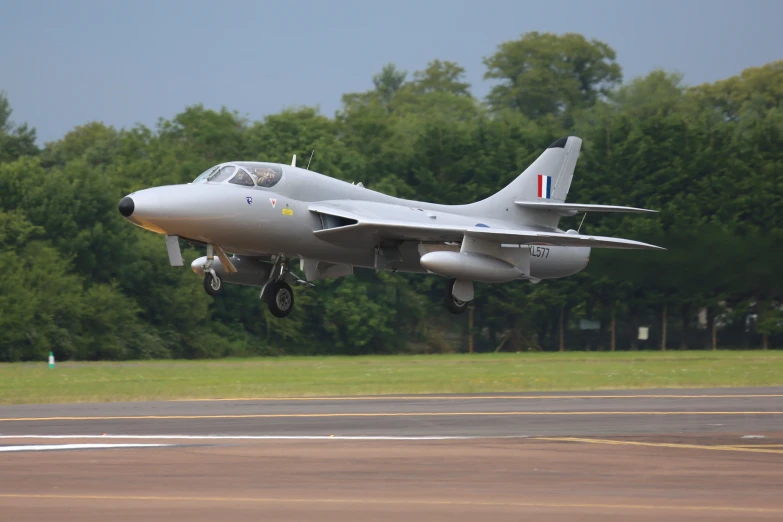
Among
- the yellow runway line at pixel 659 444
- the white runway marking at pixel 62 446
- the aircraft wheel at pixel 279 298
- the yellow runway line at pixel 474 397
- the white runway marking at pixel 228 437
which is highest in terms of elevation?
the aircraft wheel at pixel 279 298

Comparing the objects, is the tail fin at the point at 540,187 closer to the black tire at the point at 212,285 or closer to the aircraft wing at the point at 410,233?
the aircraft wing at the point at 410,233

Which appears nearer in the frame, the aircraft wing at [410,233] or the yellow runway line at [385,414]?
the yellow runway line at [385,414]

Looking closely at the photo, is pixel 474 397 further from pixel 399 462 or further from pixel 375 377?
pixel 399 462

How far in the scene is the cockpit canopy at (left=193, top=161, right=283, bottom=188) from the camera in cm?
2427

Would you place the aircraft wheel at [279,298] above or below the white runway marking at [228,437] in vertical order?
above

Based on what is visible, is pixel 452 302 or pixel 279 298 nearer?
pixel 279 298

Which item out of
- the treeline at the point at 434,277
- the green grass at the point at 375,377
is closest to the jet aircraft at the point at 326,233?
the green grass at the point at 375,377

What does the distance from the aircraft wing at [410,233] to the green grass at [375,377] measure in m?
3.68

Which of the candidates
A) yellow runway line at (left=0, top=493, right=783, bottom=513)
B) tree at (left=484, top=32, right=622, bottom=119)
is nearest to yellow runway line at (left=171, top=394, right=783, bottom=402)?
yellow runway line at (left=0, top=493, right=783, bottom=513)

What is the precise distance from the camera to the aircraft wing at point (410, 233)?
83.3ft

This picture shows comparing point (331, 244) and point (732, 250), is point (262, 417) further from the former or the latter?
point (732, 250)

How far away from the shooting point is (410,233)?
26.1m

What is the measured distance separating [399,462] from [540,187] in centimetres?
1727

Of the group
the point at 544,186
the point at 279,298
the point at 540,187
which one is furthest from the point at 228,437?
the point at 544,186
